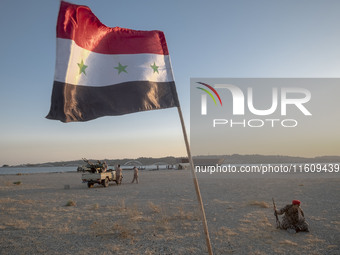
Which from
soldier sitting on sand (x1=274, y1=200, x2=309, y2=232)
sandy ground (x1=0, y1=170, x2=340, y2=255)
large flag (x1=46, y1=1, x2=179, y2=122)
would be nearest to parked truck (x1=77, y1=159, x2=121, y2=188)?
sandy ground (x1=0, y1=170, x2=340, y2=255)

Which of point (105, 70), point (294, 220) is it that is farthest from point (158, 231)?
point (105, 70)

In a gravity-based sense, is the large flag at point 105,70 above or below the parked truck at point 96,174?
above

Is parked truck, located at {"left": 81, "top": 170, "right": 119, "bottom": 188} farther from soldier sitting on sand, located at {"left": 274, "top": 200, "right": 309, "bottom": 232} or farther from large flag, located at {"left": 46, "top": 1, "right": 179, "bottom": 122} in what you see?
large flag, located at {"left": 46, "top": 1, "right": 179, "bottom": 122}

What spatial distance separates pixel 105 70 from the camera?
5.75m

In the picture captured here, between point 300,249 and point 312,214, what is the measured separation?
16.7 ft

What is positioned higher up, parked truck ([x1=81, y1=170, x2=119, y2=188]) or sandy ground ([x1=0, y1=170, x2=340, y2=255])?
parked truck ([x1=81, y1=170, x2=119, y2=188])

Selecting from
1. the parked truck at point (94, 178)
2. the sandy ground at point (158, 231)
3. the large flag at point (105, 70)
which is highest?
the large flag at point (105, 70)

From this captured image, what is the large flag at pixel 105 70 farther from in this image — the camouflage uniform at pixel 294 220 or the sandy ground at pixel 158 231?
the camouflage uniform at pixel 294 220

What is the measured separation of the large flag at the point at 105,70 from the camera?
5.18 m

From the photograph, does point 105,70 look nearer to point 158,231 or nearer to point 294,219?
point 158,231

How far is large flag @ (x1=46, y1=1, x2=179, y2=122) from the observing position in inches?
204

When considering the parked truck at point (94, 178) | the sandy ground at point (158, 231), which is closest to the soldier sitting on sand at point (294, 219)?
the sandy ground at point (158, 231)

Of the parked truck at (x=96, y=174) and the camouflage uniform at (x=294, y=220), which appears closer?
the camouflage uniform at (x=294, y=220)

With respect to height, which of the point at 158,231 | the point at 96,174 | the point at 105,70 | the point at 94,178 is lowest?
the point at 158,231
